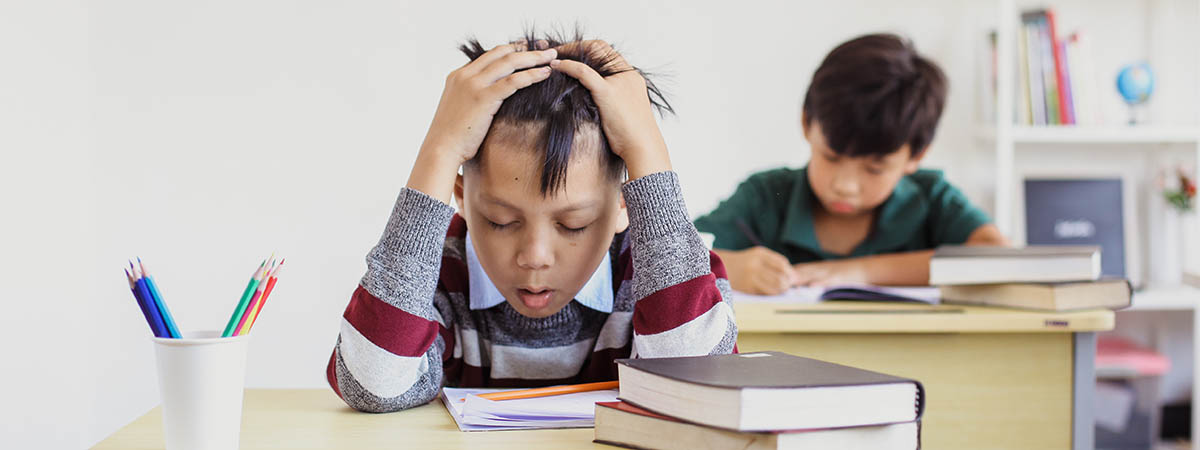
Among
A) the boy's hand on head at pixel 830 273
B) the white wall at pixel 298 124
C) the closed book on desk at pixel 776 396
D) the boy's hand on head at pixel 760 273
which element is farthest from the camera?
the white wall at pixel 298 124

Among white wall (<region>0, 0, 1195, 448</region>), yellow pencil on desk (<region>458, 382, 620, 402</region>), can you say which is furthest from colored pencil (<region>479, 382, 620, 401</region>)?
white wall (<region>0, 0, 1195, 448</region>)

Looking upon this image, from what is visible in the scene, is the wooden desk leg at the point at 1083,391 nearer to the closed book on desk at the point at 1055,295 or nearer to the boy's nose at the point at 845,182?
the closed book on desk at the point at 1055,295

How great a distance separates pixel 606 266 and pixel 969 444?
1.87 feet

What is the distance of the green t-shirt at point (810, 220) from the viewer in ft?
6.95

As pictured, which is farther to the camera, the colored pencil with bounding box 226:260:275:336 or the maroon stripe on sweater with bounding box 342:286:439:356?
the maroon stripe on sweater with bounding box 342:286:439:356

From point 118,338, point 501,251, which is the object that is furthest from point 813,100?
point 118,338

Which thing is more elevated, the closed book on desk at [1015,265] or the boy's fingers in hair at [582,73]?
the boy's fingers in hair at [582,73]

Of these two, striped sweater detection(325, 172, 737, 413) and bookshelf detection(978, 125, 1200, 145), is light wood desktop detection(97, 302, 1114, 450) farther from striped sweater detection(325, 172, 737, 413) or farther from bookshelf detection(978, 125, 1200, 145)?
bookshelf detection(978, 125, 1200, 145)

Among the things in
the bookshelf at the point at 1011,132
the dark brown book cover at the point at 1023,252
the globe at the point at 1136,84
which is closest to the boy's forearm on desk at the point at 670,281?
the dark brown book cover at the point at 1023,252

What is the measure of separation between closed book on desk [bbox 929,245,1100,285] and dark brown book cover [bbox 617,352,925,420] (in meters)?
0.82

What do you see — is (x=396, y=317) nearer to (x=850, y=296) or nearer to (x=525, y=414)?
(x=525, y=414)

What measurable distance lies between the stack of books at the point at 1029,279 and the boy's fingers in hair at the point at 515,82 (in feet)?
2.72

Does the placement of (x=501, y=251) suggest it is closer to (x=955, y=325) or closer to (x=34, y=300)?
(x=955, y=325)

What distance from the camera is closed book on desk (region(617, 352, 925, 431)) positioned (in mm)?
600
